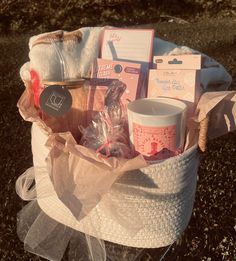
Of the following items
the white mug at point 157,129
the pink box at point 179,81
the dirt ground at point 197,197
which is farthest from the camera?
the dirt ground at point 197,197

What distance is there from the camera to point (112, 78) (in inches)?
45.6

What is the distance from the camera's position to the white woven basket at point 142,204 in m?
1.03

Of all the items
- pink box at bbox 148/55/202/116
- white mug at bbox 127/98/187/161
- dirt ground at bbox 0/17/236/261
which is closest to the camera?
white mug at bbox 127/98/187/161

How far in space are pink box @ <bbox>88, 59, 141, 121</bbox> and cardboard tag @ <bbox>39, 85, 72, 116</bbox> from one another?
10 centimetres

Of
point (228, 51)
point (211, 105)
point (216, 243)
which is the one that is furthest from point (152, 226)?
point (228, 51)

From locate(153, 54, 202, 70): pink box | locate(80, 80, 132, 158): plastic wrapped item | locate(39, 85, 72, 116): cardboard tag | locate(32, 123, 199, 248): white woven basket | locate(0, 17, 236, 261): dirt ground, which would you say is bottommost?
locate(0, 17, 236, 261): dirt ground

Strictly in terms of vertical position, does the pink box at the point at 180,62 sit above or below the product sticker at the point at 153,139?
above

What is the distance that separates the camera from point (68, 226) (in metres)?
1.19

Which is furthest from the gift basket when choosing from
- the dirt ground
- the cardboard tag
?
the dirt ground

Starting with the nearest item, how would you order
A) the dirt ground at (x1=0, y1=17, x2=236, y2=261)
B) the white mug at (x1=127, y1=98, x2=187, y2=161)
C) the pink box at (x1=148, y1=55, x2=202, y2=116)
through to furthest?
the white mug at (x1=127, y1=98, x2=187, y2=161)
the pink box at (x1=148, y1=55, x2=202, y2=116)
the dirt ground at (x1=0, y1=17, x2=236, y2=261)

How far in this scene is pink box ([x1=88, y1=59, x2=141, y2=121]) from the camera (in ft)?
3.76

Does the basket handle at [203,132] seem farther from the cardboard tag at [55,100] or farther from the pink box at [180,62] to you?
the cardboard tag at [55,100]

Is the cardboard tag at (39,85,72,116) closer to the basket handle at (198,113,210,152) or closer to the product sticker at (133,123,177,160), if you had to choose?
the product sticker at (133,123,177,160)

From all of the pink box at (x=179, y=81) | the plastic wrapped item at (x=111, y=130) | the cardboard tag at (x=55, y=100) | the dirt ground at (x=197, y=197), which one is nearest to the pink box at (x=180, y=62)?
the pink box at (x=179, y=81)
